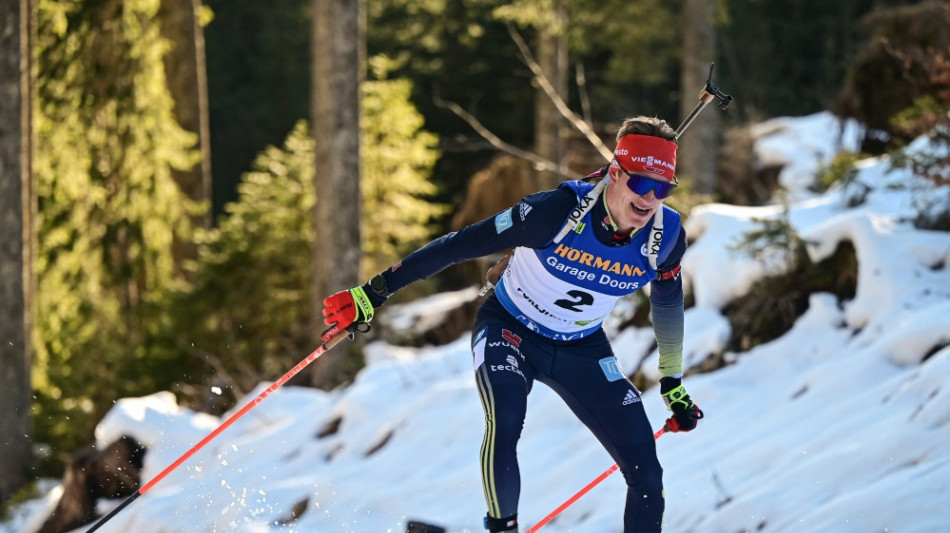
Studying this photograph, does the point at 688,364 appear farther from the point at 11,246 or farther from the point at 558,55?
the point at 558,55

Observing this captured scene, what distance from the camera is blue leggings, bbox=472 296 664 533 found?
471cm

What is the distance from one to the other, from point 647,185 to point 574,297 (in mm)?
635

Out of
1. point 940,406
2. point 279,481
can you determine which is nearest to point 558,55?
point 279,481

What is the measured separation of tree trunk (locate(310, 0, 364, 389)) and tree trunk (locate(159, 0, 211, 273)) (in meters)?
6.40

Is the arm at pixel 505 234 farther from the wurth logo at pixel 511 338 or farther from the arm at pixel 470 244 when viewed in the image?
the wurth logo at pixel 511 338

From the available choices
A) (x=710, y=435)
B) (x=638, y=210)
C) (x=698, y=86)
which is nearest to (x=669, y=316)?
(x=638, y=210)

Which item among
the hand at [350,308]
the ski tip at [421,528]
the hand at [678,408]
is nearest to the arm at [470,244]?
the hand at [350,308]

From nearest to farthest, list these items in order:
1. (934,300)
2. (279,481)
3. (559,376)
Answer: (559,376), (934,300), (279,481)

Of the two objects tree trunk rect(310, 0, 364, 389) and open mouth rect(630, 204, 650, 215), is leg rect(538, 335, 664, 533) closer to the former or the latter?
open mouth rect(630, 204, 650, 215)

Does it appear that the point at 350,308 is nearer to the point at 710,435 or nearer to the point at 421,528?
the point at 421,528

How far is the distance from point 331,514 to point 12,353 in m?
5.27

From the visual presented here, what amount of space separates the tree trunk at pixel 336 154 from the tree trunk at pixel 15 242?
311cm

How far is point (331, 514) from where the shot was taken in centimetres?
789

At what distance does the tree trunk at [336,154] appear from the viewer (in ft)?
41.9
